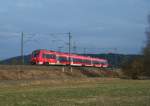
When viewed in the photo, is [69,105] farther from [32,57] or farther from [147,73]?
[147,73]

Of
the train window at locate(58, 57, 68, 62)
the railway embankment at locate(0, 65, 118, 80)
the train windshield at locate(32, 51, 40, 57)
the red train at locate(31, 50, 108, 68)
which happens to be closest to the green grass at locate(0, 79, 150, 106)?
the railway embankment at locate(0, 65, 118, 80)

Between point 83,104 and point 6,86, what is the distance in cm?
2267

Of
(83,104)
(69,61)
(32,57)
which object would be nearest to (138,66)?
(69,61)

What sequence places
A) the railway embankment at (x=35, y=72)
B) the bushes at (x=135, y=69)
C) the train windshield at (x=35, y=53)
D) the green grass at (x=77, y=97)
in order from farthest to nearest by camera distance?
the bushes at (x=135, y=69) < the train windshield at (x=35, y=53) < the railway embankment at (x=35, y=72) < the green grass at (x=77, y=97)

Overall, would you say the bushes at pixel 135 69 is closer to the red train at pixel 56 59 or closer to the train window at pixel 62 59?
the red train at pixel 56 59

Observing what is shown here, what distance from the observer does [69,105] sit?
1805cm

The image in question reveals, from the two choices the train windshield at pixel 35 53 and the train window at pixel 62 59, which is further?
the train window at pixel 62 59

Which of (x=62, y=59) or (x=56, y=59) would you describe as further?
(x=62, y=59)

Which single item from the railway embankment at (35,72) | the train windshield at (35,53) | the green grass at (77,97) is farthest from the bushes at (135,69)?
the green grass at (77,97)

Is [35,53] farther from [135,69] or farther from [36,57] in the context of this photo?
[135,69]

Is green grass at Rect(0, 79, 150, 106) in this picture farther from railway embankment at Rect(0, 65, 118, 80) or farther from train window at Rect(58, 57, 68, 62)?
train window at Rect(58, 57, 68, 62)

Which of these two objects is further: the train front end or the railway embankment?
the train front end

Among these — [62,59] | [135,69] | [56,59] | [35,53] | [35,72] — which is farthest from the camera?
[135,69]

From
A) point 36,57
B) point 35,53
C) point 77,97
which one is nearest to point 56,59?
point 36,57
